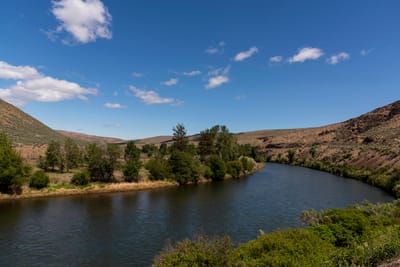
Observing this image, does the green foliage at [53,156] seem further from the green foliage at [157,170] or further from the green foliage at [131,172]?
the green foliage at [157,170]

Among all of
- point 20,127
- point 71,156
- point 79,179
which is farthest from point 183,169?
point 20,127

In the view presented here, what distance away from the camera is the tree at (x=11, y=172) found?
4506 centimetres

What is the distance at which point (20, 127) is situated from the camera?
8775cm

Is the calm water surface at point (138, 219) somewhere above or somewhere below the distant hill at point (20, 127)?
below

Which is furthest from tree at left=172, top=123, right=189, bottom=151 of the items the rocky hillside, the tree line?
the rocky hillside

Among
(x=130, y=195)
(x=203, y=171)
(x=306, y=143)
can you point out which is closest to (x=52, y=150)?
(x=130, y=195)

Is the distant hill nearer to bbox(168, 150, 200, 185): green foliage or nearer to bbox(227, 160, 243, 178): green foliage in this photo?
bbox(168, 150, 200, 185): green foliage

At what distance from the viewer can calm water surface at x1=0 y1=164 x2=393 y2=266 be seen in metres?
23.8

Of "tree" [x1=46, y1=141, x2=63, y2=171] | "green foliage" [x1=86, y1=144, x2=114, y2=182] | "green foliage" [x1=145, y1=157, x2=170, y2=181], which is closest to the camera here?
"green foliage" [x1=86, y1=144, x2=114, y2=182]

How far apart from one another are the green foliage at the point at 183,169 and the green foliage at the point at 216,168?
5833 millimetres

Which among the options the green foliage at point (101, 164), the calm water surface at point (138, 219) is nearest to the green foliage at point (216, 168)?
the calm water surface at point (138, 219)

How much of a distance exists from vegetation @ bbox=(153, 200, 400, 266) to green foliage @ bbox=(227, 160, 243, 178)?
5067 centimetres

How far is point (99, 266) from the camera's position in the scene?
69.9 ft

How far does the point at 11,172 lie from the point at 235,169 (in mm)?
47053
